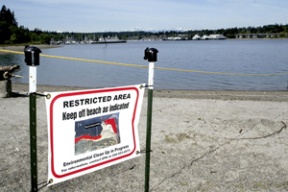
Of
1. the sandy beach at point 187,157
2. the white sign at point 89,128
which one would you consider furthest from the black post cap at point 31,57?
the sandy beach at point 187,157

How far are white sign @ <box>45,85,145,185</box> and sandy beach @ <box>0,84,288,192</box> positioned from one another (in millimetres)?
1184

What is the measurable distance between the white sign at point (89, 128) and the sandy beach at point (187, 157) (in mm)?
1184

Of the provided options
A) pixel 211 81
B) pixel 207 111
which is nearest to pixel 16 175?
pixel 207 111

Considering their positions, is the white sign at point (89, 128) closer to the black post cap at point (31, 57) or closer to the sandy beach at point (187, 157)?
the black post cap at point (31, 57)

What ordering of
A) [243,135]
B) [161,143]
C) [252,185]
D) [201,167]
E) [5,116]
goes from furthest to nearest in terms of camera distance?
[5,116], [243,135], [161,143], [201,167], [252,185]

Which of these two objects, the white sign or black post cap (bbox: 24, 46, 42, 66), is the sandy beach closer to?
the white sign

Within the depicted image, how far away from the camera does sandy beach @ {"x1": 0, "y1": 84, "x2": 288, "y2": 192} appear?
439cm

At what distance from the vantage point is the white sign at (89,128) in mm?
2789

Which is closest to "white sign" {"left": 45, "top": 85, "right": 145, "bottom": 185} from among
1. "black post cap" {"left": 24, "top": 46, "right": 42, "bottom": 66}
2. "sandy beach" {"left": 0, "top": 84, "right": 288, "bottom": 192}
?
"black post cap" {"left": 24, "top": 46, "right": 42, "bottom": 66}

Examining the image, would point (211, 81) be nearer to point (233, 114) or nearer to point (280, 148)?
point (233, 114)

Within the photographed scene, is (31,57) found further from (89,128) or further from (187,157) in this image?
(187,157)

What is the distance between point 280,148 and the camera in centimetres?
598

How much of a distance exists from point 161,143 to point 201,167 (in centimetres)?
129

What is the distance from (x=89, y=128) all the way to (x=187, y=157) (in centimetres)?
282
